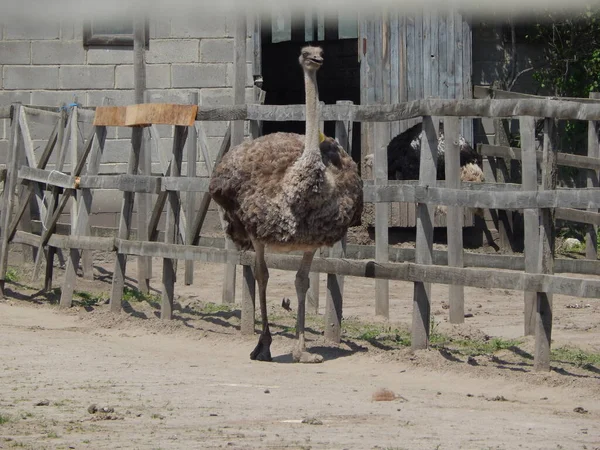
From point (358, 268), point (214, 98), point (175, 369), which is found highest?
point (214, 98)

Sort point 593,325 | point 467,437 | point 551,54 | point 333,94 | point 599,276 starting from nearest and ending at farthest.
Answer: point 467,437 < point 593,325 < point 599,276 < point 551,54 < point 333,94

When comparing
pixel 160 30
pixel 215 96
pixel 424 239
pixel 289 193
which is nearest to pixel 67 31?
pixel 160 30

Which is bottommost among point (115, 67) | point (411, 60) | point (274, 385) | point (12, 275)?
point (274, 385)

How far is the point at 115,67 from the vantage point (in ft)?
43.6

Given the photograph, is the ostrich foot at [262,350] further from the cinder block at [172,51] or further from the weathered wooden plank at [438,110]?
the cinder block at [172,51]

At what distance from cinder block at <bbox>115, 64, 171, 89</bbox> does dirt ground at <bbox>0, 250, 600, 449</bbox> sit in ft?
12.1

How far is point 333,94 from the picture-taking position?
63.5 ft

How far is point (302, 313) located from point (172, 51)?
20.2 feet

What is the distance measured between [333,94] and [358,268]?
457 inches

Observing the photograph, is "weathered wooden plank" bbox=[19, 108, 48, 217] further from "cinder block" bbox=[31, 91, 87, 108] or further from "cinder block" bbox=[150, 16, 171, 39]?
"cinder block" bbox=[150, 16, 171, 39]

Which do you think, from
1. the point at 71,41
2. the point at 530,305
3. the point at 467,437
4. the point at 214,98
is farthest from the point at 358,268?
the point at 71,41

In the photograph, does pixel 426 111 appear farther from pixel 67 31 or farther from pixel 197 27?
pixel 67 31

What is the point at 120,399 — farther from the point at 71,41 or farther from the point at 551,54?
the point at 551,54

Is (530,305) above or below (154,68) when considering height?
below
